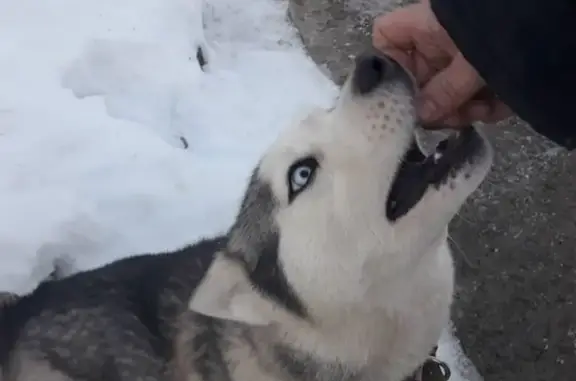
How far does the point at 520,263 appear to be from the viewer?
365cm

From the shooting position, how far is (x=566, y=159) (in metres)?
3.90

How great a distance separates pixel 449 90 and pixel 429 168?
210mm

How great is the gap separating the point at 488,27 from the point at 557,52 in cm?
15

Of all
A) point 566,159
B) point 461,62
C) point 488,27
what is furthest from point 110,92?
point 488,27

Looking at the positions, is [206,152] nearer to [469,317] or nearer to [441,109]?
[469,317]

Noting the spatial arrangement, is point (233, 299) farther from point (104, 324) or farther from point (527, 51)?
point (527, 51)

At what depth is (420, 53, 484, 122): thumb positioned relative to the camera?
2.29 metres

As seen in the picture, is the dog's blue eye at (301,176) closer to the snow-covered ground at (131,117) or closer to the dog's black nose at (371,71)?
the dog's black nose at (371,71)

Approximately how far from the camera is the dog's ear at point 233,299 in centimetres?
248

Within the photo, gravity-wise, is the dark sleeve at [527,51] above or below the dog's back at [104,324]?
above

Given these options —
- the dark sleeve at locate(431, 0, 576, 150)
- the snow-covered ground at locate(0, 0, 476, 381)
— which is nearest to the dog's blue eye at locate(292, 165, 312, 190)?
the dark sleeve at locate(431, 0, 576, 150)

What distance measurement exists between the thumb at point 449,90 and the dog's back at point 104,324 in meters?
1.01

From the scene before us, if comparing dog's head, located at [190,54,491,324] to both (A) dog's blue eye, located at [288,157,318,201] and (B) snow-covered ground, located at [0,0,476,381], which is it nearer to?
(A) dog's blue eye, located at [288,157,318,201]

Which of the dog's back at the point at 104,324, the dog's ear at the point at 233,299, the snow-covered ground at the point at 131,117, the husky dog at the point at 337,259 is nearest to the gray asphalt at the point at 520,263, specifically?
the snow-covered ground at the point at 131,117
